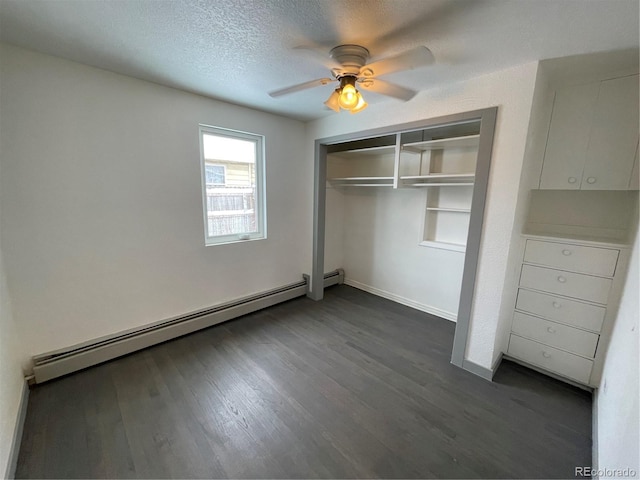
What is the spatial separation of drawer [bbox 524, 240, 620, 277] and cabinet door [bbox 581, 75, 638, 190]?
48 centimetres

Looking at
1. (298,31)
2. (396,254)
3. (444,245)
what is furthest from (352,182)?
(298,31)

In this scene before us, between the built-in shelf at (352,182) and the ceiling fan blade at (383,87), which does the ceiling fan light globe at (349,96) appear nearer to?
the ceiling fan blade at (383,87)

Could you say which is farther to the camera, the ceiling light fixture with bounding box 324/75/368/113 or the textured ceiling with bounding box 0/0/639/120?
the ceiling light fixture with bounding box 324/75/368/113

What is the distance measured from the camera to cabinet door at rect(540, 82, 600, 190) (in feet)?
6.52

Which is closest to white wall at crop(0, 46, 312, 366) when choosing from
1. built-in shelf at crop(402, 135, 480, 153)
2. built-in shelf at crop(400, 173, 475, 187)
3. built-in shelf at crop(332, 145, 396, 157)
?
built-in shelf at crop(332, 145, 396, 157)

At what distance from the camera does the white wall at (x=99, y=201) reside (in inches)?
70.8

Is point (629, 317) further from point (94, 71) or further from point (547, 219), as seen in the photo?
point (94, 71)

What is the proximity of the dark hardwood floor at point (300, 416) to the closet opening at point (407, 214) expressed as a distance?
0.55 metres

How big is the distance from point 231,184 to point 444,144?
Result: 2363 millimetres

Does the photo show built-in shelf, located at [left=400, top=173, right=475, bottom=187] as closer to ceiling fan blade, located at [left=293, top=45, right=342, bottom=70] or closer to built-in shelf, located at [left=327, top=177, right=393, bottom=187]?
built-in shelf, located at [left=327, top=177, right=393, bottom=187]

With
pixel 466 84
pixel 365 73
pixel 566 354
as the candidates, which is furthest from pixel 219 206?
pixel 566 354

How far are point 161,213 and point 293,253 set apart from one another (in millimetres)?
1669

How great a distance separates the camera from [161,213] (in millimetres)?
2434

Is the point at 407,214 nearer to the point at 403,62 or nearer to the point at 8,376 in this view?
the point at 403,62
